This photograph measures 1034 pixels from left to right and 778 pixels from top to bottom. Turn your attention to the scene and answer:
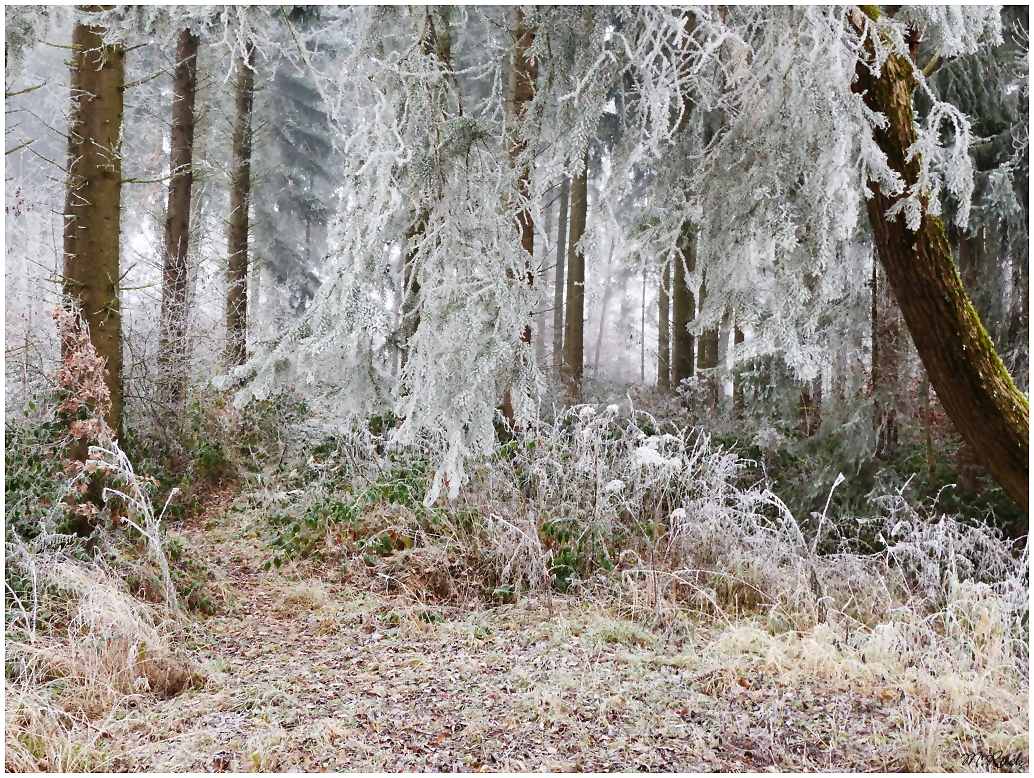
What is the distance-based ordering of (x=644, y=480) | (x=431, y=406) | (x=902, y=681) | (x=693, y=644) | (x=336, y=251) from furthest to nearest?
(x=644, y=480)
(x=693, y=644)
(x=902, y=681)
(x=336, y=251)
(x=431, y=406)

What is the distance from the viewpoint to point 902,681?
2.74 metres

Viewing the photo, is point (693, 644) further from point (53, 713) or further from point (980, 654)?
point (53, 713)

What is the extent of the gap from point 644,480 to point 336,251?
2663 millimetres

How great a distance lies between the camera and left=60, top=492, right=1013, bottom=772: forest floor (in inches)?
94.1

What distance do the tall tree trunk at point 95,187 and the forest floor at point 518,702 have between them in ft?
6.81

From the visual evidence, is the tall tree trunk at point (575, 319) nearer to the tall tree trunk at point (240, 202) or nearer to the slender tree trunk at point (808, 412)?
the slender tree trunk at point (808, 412)

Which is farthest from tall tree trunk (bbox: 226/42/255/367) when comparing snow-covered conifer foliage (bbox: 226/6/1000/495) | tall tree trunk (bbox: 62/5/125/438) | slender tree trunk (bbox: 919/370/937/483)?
slender tree trunk (bbox: 919/370/937/483)

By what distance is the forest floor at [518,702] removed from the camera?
2.39 m

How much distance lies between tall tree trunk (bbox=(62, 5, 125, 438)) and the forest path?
6.89 ft

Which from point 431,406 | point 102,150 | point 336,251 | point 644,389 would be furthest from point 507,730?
point 644,389

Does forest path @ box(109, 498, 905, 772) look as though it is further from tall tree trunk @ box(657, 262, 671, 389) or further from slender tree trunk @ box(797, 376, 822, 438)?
tall tree trunk @ box(657, 262, 671, 389)

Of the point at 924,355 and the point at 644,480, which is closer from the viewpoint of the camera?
the point at 924,355

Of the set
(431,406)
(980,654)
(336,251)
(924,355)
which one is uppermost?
(336,251)

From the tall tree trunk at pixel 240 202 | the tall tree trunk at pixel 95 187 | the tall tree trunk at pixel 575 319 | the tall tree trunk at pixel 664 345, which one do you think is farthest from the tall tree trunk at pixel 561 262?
the tall tree trunk at pixel 95 187
